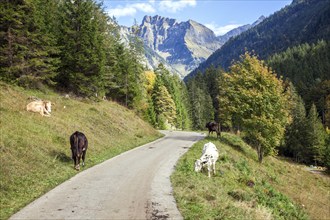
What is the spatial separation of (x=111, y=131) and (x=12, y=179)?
19747mm

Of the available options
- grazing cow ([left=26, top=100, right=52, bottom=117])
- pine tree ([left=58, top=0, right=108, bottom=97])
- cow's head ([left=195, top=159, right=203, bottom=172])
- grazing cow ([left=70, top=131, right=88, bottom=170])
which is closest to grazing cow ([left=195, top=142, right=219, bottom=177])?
cow's head ([left=195, top=159, right=203, bottom=172])

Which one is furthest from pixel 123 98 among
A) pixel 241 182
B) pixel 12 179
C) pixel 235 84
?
pixel 12 179

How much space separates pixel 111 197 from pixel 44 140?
10408 mm

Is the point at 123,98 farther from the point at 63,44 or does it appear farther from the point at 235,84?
the point at 235,84

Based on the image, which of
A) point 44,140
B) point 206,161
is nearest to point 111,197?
point 206,161

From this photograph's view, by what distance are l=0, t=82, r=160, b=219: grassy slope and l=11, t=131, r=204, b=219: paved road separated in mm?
787

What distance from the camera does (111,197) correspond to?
12.5 metres

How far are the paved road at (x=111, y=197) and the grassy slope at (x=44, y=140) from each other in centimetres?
79

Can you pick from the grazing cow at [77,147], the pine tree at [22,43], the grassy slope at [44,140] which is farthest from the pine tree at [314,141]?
the grazing cow at [77,147]

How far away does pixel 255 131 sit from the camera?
36.3 m

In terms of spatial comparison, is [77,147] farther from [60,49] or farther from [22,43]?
[60,49]

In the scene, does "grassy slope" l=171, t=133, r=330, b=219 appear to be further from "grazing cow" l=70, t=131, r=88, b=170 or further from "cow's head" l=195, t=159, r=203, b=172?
"grazing cow" l=70, t=131, r=88, b=170

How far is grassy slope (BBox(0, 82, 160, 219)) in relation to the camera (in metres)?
13.7

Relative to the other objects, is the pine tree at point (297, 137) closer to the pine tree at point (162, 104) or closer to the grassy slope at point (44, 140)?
the pine tree at point (162, 104)
